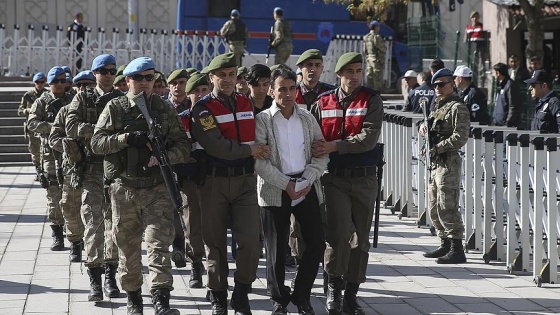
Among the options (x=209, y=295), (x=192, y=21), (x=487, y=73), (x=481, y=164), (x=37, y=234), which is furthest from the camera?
(x=192, y=21)

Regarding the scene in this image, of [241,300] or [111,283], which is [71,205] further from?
[241,300]

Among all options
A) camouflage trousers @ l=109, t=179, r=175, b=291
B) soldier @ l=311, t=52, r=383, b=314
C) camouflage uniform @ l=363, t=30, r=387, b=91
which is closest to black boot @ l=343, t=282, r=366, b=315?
soldier @ l=311, t=52, r=383, b=314

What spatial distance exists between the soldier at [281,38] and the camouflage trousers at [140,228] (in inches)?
738

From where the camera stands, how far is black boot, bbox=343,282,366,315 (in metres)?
8.74

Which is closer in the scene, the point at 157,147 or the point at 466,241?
the point at 157,147

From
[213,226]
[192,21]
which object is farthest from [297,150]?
[192,21]

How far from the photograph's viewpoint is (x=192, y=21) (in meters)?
31.1

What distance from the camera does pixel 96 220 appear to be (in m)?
9.53

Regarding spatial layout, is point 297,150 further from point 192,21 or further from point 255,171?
point 192,21

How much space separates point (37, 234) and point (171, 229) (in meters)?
5.41

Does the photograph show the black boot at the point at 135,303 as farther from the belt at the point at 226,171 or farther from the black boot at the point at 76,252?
the black boot at the point at 76,252

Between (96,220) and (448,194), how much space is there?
3599 millimetres

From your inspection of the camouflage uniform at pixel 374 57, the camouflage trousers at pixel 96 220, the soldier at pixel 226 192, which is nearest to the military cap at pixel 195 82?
the camouflage trousers at pixel 96 220

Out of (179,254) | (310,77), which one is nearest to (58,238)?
(179,254)
